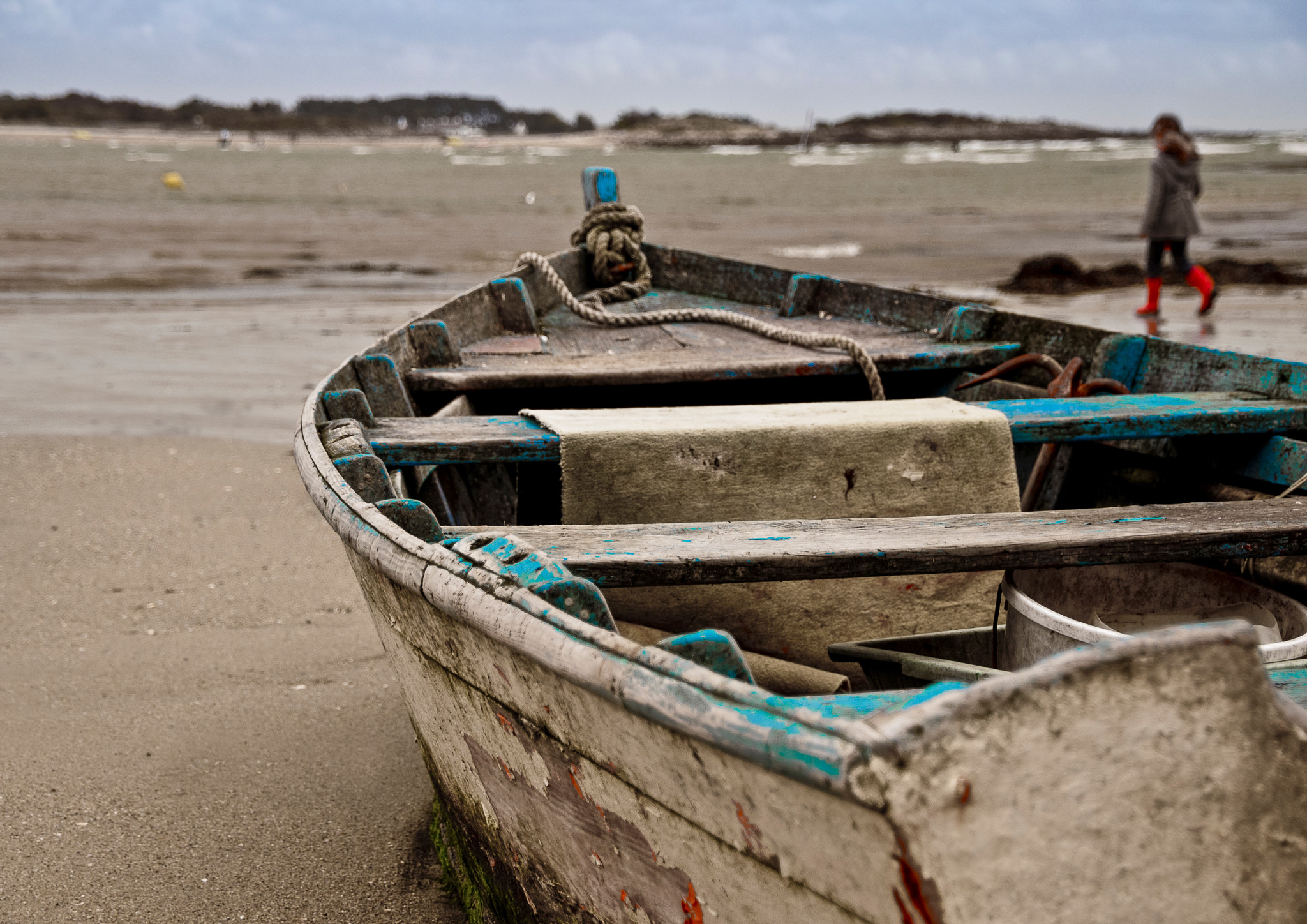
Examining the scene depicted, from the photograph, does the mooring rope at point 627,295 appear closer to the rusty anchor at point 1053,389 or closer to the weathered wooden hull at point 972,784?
the rusty anchor at point 1053,389

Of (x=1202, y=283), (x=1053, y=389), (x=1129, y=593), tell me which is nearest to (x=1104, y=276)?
(x=1202, y=283)

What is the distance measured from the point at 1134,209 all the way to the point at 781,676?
88.3 ft

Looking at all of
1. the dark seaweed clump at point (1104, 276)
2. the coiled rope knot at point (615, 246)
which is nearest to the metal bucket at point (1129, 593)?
the coiled rope knot at point (615, 246)

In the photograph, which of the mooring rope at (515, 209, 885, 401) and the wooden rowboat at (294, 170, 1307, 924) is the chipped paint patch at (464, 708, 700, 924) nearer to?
the wooden rowboat at (294, 170, 1307, 924)

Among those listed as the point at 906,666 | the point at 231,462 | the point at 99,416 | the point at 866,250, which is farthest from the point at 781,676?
the point at 866,250

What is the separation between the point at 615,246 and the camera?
17.1 feet

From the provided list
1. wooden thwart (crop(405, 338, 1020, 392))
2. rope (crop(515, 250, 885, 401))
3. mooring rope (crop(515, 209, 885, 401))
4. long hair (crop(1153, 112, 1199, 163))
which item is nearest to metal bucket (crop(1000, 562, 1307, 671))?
mooring rope (crop(515, 209, 885, 401))

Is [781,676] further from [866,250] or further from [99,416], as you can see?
[866,250]

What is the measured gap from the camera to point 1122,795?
3.23ft

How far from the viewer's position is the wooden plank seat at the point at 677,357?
10.9ft

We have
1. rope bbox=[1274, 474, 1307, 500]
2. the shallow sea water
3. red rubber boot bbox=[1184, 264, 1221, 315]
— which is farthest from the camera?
red rubber boot bbox=[1184, 264, 1221, 315]

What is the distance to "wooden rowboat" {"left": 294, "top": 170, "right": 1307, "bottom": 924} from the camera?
95 centimetres

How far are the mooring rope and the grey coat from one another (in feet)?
20.2

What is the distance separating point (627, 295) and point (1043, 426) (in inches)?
116
